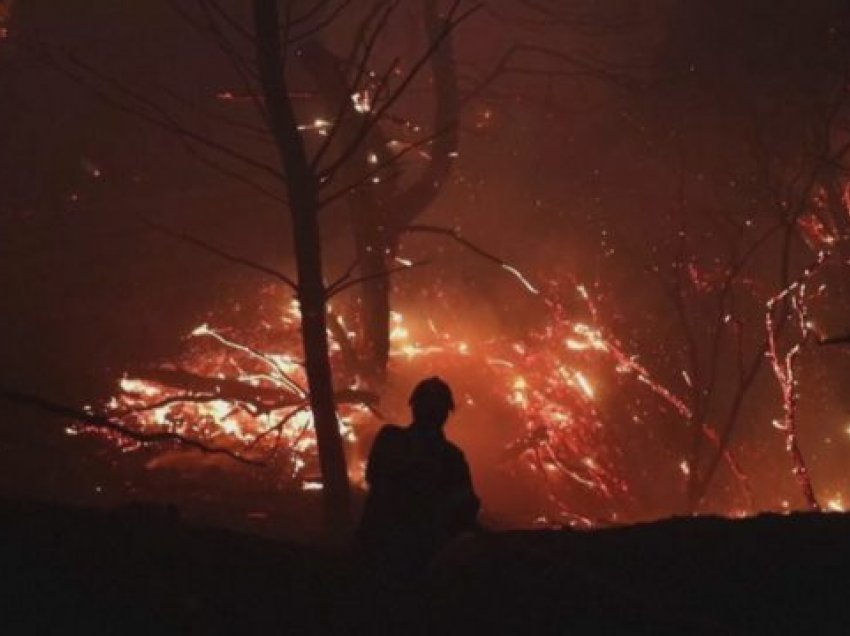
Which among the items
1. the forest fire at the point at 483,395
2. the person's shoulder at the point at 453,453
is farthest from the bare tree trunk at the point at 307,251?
the forest fire at the point at 483,395

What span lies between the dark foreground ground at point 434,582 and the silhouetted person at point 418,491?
0.26m

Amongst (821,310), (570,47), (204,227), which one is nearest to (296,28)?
(204,227)

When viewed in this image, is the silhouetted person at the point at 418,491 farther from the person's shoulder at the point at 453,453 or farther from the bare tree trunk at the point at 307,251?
the bare tree trunk at the point at 307,251

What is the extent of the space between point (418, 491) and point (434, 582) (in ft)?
2.12

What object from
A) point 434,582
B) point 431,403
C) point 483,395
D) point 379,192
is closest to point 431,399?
point 431,403

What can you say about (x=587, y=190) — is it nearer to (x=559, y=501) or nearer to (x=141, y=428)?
(x=559, y=501)

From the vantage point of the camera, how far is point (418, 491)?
427 centimetres

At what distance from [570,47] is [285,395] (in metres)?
9.47

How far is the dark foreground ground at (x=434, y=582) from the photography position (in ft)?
10.3

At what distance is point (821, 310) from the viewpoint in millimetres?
12906

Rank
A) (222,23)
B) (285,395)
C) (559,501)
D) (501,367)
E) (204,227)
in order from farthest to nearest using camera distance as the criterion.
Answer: (222,23), (204,227), (501,367), (559,501), (285,395)

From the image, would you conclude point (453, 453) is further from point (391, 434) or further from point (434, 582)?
point (434, 582)

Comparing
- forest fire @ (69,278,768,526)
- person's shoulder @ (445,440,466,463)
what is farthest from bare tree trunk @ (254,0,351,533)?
forest fire @ (69,278,768,526)

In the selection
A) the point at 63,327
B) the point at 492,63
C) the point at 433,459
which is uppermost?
the point at 492,63
